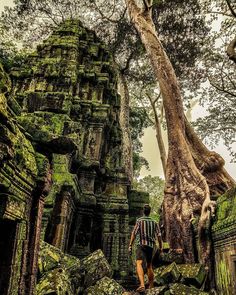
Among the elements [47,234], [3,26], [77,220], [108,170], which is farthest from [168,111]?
[3,26]

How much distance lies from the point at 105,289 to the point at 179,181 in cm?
362

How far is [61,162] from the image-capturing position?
23.1 feet

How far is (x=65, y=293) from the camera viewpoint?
3695 millimetres

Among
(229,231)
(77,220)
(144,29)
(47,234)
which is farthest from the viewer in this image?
(144,29)

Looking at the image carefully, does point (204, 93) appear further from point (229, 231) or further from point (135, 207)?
point (229, 231)

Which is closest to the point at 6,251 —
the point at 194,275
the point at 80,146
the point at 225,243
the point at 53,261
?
the point at 53,261

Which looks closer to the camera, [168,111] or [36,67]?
[168,111]

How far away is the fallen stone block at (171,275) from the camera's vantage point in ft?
16.3

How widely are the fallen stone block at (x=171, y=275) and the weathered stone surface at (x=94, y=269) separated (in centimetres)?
94

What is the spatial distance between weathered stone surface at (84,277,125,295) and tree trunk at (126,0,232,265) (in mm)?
1667

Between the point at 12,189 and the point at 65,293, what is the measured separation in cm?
190

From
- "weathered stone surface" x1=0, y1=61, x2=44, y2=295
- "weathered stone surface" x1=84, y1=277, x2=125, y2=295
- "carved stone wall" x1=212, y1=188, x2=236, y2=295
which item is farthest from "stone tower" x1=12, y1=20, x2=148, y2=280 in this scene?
"carved stone wall" x1=212, y1=188, x2=236, y2=295

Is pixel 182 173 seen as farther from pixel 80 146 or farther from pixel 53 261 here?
pixel 53 261

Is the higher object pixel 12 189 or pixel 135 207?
pixel 135 207
